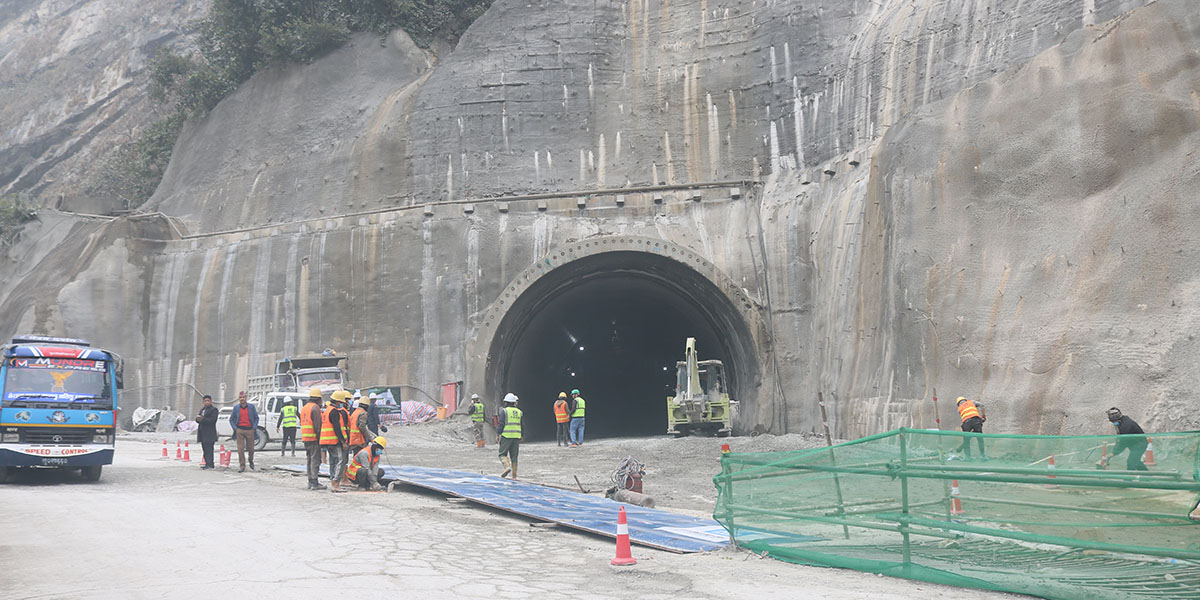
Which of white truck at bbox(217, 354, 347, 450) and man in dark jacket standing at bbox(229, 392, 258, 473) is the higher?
white truck at bbox(217, 354, 347, 450)

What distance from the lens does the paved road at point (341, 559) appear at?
7.55 meters

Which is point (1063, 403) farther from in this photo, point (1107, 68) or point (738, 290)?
point (738, 290)

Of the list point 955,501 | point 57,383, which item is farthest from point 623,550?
point 57,383

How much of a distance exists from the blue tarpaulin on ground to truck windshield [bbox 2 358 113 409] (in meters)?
5.33

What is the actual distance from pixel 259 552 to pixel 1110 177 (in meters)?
14.2

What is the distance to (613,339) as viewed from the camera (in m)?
43.9

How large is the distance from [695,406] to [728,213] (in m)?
5.85

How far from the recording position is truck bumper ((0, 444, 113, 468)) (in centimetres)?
1586

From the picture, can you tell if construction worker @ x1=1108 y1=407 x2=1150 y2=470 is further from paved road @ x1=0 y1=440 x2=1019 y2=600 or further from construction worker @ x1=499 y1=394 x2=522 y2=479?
construction worker @ x1=499 y1=394 x2=522 y2=479

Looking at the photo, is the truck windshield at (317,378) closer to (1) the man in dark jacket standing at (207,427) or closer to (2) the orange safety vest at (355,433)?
(1) the man in dark jacket standing at (207,427)

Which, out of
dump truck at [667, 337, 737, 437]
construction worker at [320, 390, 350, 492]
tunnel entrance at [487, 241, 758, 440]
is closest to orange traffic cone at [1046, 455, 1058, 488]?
construction worker at [320, 390, 350, 492]

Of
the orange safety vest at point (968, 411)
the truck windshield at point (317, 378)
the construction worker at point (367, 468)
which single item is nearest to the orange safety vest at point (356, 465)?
the construction worker at point (367, 468)

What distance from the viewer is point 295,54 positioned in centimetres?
3803

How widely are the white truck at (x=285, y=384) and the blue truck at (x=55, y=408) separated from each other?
861 centimetres
